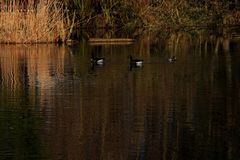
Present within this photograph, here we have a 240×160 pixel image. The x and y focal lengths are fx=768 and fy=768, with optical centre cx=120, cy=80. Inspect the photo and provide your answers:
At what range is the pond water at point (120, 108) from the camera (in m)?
9.70

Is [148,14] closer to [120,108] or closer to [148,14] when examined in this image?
[148,14]

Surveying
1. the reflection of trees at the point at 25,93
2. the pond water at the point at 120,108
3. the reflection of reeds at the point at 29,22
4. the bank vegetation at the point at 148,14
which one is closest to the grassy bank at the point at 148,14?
the bank vegetation at the point at 148,14

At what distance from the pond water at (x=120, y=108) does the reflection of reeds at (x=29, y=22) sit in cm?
458

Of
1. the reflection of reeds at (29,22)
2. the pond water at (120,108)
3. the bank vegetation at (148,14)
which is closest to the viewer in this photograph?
the pond water at (120,108)

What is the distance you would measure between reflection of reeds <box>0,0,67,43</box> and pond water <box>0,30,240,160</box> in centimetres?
458

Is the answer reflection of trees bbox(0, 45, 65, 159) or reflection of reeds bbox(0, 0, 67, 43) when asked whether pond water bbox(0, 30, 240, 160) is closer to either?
reflection of trees bbox(0, 45, 65, 159)

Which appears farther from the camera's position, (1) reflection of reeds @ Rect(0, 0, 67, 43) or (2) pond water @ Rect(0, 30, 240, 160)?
(1) reflection of reeds @ Rect(0, 0, 67, 43)

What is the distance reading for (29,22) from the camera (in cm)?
2844

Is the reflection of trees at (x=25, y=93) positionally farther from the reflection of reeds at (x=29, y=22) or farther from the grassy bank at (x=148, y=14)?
the grassy bank at (x=148, y=14)

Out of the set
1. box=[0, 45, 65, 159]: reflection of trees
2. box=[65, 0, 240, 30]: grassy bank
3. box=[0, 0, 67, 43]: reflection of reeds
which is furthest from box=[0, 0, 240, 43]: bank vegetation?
box=[0, 45, 65, 159]: reflection of trees

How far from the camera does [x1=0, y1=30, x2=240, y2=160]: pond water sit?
970 cm

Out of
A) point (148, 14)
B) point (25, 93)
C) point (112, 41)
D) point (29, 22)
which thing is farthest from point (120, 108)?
point (148, 14)

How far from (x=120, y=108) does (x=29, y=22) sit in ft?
52.8

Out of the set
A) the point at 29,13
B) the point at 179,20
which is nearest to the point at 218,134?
the point at 29,13
